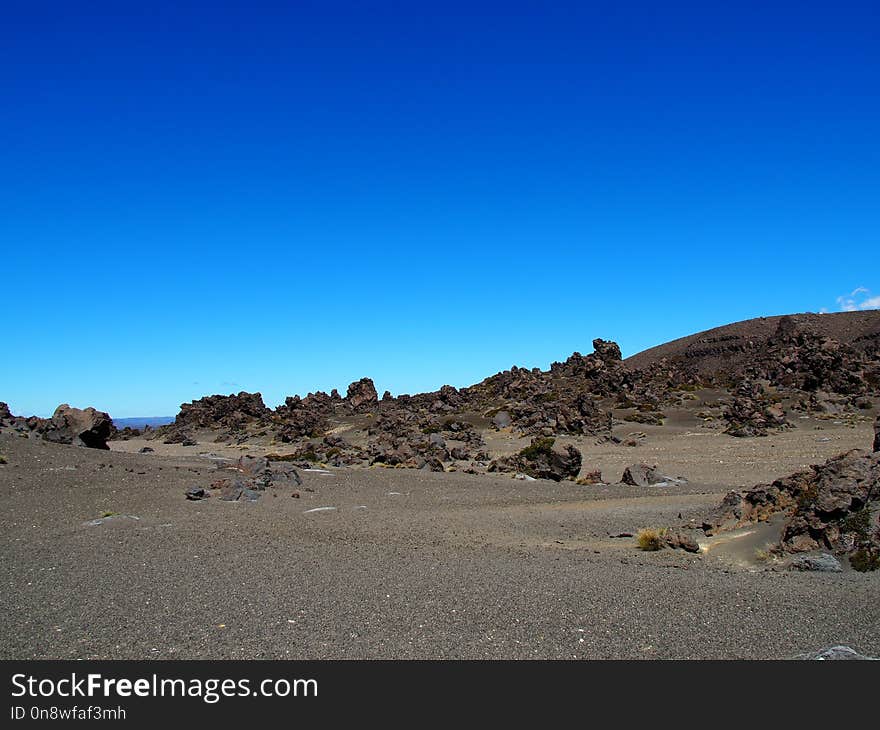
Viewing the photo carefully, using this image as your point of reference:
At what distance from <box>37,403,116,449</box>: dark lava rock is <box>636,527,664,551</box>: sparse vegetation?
2275 centimetres

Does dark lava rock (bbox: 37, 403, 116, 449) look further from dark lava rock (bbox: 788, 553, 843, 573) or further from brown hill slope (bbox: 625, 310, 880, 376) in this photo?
brown hill slope (bbox: 625, 310, 880, 376)

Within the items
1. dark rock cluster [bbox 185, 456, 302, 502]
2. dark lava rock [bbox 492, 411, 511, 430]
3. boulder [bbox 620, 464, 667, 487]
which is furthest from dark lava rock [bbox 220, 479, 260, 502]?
dark lava rock [bbox 492, 411, 511, 430]

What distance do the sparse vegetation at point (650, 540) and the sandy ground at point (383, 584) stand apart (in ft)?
0.79

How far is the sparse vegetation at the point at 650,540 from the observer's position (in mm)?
11784

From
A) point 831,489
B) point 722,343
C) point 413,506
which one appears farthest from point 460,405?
point 722,343

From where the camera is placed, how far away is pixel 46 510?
1517 cm

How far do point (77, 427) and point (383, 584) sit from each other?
2250 centimetres

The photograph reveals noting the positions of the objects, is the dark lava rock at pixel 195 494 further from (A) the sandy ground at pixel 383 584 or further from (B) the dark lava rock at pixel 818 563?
(B) the dark lava rock at pixel 818 563

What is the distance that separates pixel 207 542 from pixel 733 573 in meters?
8.68

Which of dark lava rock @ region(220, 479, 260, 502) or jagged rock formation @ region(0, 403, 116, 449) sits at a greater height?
jagged rock formation @ region(0, 403, 116, 449)

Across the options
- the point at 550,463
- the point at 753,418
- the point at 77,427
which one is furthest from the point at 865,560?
the point at 753,418

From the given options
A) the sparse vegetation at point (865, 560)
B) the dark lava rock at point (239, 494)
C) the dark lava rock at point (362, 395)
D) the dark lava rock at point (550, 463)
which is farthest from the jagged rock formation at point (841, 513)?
the dark lava rock at point (362, 395)

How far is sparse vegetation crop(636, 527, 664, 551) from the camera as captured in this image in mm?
11784

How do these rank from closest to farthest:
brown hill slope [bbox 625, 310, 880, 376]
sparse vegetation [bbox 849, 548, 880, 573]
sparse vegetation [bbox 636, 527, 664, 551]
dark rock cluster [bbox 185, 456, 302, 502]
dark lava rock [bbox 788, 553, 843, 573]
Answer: sparse vegetation [bbox 849, 548, 880, 573]
dark lava rock [bbox 788, 553, 843, 573]
sparse vegetation [bbox 636, 527, 664, 551]
dark rock cluster [bbox 185, 456, 302, 502]
brown hill slope [bbox 625, 310, 880, 376]
